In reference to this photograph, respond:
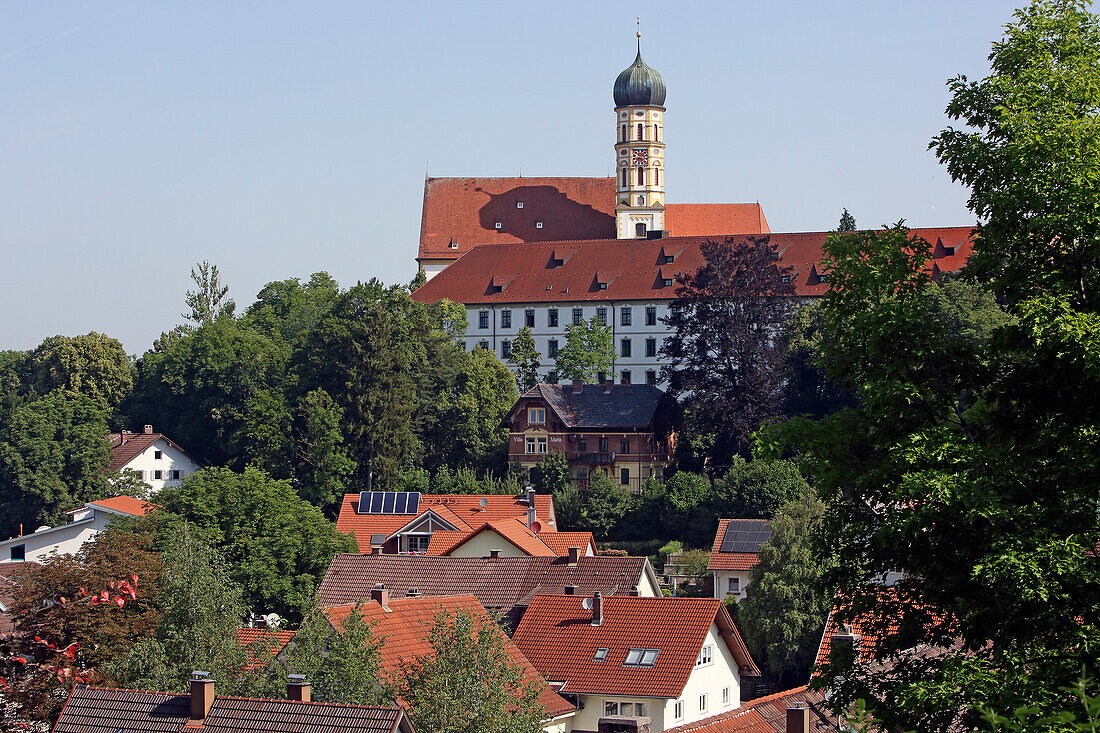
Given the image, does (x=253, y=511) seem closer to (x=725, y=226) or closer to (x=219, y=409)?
(x=219, y=409)

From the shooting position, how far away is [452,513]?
2815 inches

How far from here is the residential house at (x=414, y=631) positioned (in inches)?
1239

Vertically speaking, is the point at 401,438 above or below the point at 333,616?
above

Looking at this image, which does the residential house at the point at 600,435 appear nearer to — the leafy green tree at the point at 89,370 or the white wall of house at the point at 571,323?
the white wall of house at the point at 571,323

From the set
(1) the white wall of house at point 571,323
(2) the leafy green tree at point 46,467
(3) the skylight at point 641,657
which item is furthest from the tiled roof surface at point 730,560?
(1) the white wall of house at point 571,323

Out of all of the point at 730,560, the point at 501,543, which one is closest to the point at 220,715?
the point at 501,543

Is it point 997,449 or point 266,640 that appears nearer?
point 997,449

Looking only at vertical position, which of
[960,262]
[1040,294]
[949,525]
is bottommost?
[949,525]

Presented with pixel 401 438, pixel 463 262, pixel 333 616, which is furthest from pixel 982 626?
pixel 463 262

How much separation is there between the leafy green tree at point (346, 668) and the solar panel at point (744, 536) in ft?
127

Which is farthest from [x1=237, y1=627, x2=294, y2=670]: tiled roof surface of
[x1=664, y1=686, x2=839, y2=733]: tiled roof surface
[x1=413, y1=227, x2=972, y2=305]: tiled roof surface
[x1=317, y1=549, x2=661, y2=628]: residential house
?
[x1=413, y1=227, x2=972, y2=305]: tiled roof surface

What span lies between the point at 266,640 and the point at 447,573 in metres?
20.8

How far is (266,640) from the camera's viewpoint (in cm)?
2811

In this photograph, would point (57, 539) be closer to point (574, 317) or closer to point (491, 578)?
point (491, 578)
